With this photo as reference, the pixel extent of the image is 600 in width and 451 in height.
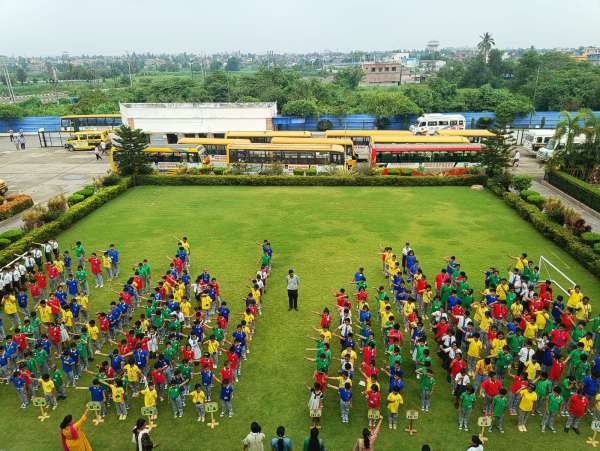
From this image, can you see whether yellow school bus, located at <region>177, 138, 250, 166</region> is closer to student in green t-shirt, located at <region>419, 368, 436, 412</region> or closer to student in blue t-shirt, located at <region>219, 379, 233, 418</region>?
student in blue t-shirt, located at <region>219, 379, 233, 418</region>

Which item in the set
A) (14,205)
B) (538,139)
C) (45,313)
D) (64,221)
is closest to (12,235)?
(64,221)

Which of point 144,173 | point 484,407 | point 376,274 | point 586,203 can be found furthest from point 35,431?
point 586,203

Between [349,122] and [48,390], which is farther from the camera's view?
[349,122]

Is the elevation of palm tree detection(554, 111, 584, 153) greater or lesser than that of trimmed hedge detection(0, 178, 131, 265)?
greater

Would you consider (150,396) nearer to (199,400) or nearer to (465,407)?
(199,400)

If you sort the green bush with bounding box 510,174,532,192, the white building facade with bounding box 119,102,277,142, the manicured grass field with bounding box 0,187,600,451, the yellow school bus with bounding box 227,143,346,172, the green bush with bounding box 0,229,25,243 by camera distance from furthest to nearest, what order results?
the white building facade with bounding box 119,102,277,142
the yellow school bus with bounding box 227,143,346,172
the green bush with bounding box 510,174,532,192
the green bush with bounding box 0,229,25,243
the manicured grass field with bounding box 0,187,600,451

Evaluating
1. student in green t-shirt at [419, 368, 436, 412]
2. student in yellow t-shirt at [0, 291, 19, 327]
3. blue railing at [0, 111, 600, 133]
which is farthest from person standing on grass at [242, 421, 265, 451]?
blue railing at [0, 111, 600, 133]

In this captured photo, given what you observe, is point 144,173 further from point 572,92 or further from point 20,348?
point 572,92
